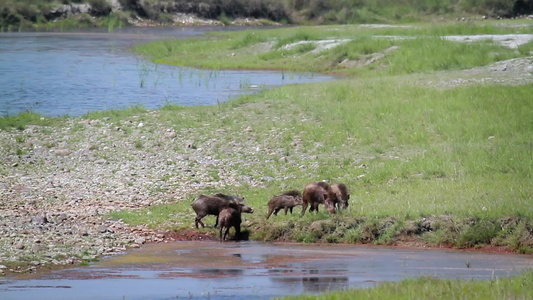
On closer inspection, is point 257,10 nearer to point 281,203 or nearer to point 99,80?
point 99,80

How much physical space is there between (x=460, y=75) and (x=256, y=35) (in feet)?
81.6

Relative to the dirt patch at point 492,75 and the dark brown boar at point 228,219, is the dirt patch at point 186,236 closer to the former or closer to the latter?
the dark brown boar at point 228,219

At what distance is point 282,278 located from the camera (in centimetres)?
1150

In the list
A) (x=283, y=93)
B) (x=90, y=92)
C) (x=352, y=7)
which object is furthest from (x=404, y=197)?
(x=352, y=7)

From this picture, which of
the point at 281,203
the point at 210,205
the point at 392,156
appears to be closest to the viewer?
the point at 210,205

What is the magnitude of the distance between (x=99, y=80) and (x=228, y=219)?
26.0m

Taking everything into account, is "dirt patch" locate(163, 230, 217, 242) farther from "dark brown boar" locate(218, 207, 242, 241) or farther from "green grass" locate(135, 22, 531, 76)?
"green grass" locate(135, 22, 531, 76)

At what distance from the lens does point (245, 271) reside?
12133mm

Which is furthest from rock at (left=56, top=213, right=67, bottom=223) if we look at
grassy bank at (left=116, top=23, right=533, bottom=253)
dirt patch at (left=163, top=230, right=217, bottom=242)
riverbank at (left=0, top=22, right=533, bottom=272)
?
dirt patch at (left=163, top=230, right=217, bottom=242)

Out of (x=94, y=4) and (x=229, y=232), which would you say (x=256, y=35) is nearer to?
(x=94, y=4)

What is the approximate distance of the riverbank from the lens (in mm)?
14227

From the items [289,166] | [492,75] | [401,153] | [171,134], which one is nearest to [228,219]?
[289,166]

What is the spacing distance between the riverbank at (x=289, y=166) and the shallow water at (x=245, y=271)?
2.11 ft

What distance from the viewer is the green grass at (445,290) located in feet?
30.3
